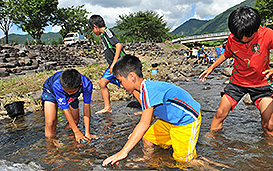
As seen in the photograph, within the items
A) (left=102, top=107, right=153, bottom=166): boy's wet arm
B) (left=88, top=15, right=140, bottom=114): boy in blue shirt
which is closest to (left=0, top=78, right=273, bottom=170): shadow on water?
(left=102, top=107, right=153, bottom=166): boy's wet arm

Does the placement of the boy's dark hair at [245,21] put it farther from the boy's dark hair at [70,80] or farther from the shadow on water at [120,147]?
the boy's dark hair at [70,80]

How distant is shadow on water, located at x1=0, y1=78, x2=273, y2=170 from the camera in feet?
8.06

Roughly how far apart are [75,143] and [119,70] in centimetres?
162

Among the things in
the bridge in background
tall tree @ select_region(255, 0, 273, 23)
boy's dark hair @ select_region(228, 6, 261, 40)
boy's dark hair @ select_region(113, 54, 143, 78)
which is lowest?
boy's dark hair @ select_region(113, 54, 143, 78)

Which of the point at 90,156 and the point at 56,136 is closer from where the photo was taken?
the point at 90,156

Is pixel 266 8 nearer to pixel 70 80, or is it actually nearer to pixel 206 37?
pixel 206 37

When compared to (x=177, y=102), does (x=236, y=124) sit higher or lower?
lower

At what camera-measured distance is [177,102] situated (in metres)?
2.30

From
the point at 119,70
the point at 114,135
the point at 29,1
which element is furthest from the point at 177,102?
the point at 29,1

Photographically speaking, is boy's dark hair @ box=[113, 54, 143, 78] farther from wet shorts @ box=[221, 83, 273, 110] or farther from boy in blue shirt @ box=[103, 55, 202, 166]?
wet shorts @ box=[221, 83, 273, 110]

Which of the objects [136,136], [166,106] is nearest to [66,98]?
[136,136]

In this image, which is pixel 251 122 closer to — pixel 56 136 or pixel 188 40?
pixel 56 136

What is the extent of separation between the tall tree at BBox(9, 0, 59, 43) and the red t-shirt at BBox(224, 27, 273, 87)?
34443 mm

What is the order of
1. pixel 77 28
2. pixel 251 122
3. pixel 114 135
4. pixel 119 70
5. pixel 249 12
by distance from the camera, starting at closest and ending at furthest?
pixel 119 70 → pixel 249 12 → pixel 114 135 → pixel 251 122 → pixel 77 28
